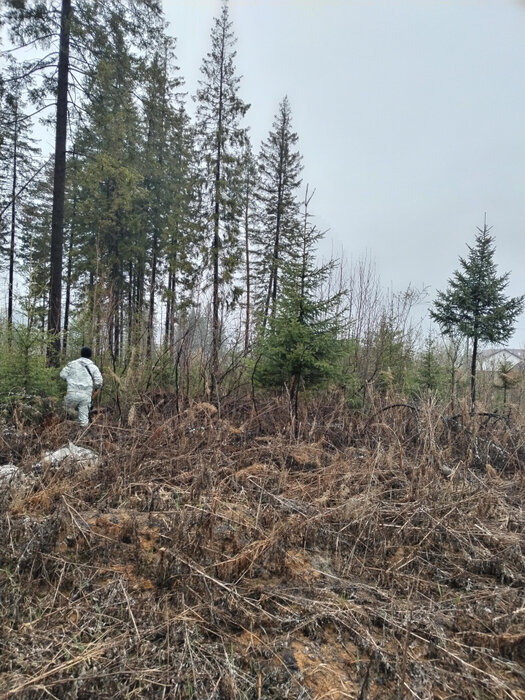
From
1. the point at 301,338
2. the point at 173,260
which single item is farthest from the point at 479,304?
the point at 173,260

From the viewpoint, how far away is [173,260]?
54.6ft

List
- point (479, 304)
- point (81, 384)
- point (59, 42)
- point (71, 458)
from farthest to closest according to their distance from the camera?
point (479, 304), point (59, 42), point (81, 384), point (71, 458)

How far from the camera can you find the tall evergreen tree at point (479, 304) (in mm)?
13258

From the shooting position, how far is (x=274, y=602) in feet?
6.26

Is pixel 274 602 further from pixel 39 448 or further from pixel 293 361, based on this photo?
pixel 293 361

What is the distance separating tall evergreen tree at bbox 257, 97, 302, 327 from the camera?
66.8 feet

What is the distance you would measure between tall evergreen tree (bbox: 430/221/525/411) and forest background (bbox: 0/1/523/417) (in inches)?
19.6

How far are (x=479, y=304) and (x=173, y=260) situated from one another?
1298cm

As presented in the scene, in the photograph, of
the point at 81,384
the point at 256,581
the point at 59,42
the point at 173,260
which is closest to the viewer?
the point at 256,581

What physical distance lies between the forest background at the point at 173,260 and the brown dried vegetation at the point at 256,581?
2.31m

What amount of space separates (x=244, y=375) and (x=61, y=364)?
12.3 ft

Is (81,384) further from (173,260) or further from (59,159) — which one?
(173,260)

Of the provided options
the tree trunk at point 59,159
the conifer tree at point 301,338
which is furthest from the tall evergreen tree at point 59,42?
the conifer tree at point 301,338

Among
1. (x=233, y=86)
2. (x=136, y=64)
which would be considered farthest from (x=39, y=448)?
(x=233, y=86)
